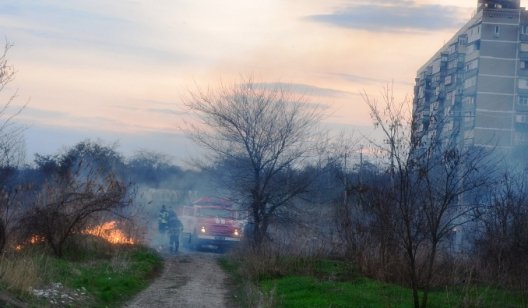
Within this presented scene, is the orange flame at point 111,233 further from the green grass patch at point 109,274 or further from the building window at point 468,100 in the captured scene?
the building window at point 468,100

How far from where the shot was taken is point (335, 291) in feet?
56.0

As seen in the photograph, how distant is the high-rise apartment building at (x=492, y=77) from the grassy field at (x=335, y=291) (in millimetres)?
35212

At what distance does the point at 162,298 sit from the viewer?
17500 millimetres

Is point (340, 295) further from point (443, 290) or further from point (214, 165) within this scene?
point (214, 165)

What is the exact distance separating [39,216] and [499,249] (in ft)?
45.9

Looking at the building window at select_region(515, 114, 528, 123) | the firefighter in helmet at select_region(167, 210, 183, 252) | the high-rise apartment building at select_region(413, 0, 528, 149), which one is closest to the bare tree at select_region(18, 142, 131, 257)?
the firefighter in helmet at select_region(167, 210, 183, 252)

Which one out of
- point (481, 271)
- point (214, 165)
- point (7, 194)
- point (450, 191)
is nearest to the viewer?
point (450, 191)

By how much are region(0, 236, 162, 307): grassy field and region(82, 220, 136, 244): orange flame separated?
698 mm

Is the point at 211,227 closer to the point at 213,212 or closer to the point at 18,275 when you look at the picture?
the point at 213,212

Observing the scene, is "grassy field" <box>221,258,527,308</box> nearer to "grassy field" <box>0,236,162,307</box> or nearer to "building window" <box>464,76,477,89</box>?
"grassy field" <box>0,236,162,307</box>

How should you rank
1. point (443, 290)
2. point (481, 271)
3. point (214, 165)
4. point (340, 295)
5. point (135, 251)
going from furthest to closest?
point (214, 165) < point (135, 251) < point (481, 271) < point (443, 290) < point (340, 295)

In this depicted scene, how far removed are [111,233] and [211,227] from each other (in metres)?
10.6

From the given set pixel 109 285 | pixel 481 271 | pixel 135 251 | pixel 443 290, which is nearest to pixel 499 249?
pixel 481 271

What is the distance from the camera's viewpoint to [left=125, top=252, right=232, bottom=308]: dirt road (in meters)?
17.0
